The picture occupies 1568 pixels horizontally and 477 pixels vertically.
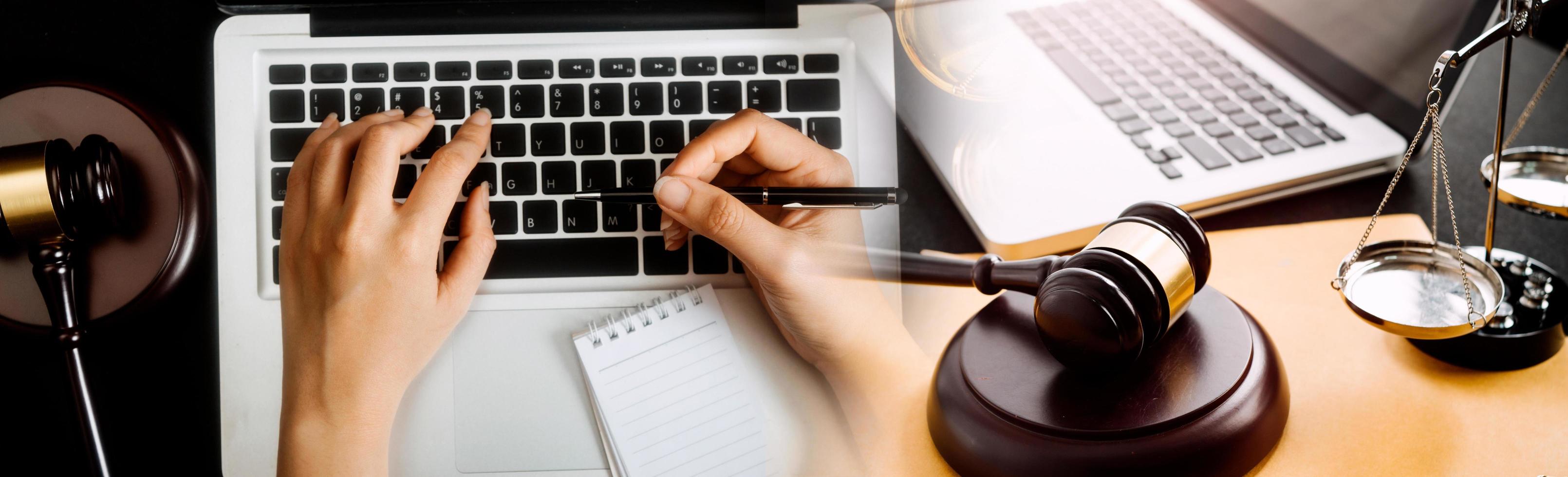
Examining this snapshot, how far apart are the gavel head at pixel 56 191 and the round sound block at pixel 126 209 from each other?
0.07 feet

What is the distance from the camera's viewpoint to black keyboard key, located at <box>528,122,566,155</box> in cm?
48

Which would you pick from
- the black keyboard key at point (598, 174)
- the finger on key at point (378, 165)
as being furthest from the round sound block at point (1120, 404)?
the finger on key at point (378, 165)

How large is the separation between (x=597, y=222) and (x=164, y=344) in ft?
1.13

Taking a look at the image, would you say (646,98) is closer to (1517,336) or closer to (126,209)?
(126,209)

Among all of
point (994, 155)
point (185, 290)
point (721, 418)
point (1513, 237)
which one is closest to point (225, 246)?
point (185, 290)

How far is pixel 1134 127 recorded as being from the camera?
0.56 m

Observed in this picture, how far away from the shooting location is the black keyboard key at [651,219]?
0.49 m

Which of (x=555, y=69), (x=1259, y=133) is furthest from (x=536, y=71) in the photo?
(x=1259, y=133)

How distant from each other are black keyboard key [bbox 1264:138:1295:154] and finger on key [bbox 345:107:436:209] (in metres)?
0.55

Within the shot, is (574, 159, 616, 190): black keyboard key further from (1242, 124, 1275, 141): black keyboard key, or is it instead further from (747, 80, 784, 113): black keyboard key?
(1242, 124, 1275, 141): black keyboard key

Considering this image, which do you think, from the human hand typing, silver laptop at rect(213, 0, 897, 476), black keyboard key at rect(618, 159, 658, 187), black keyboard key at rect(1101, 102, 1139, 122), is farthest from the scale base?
the human hand typing

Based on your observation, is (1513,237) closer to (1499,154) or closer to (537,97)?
(1499,154)

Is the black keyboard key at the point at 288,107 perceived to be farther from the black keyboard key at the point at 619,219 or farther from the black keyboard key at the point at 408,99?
the black keyboard key at the point at 619,219

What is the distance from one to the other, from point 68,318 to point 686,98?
410 millimetres
